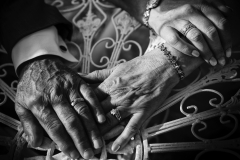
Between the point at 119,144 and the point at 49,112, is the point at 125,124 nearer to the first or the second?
the point at 119,144

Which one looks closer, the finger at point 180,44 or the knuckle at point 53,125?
the knuckle at point 53,125

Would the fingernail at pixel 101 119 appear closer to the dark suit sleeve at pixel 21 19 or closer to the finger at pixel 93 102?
the finger at pixel 93 102

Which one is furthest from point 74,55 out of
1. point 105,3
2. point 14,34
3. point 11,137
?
point 11,137

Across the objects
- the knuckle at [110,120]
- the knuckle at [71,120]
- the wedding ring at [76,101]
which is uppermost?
the wedding ring at [76,101]

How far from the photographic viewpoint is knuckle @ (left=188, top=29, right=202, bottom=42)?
100cm

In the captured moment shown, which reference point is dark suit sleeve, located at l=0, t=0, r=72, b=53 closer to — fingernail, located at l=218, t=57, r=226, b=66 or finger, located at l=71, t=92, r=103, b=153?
finger, located at l=71, t=92, r=103, b=153

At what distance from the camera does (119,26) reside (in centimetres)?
152

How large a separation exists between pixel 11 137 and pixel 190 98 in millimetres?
919

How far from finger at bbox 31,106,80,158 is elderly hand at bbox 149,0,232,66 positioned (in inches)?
25.6

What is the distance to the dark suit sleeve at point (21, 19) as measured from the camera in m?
1.24

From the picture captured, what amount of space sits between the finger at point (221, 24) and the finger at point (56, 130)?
816 millimetres

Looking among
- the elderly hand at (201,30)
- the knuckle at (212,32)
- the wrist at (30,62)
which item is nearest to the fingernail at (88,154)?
the wrist at (30,62)

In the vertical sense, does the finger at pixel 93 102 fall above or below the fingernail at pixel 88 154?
above

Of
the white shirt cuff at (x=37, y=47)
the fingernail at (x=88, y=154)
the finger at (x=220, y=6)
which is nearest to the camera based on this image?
the fingernail at (x=88, y=154)
